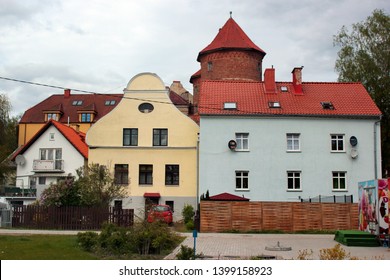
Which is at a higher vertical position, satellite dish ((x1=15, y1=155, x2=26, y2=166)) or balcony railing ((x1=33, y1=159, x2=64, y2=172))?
satellite dish ((x1=15, y1=155, x2=26, y2=166))

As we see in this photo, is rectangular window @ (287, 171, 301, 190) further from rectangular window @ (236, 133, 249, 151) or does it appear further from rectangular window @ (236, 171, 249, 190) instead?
rectangular window @ (236, 133, 249, 151)

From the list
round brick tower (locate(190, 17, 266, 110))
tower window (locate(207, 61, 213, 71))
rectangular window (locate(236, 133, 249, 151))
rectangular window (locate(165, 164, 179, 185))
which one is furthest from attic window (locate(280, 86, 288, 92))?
tower window (locate(207, 61, 213, 71))

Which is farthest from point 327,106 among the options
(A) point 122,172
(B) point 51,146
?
(B) point 51,146

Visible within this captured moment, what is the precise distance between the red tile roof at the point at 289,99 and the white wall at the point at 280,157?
61 cm

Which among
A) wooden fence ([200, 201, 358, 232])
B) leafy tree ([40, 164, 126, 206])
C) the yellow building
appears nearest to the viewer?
wooden fence ([200, 201, 358, 232])

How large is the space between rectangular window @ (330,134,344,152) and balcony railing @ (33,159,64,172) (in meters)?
22.6

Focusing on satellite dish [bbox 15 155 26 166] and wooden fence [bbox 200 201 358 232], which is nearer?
wooden fence [bbox 200 201 358 232]

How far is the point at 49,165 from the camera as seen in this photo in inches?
1725

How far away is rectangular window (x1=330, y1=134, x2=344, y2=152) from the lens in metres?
36.3

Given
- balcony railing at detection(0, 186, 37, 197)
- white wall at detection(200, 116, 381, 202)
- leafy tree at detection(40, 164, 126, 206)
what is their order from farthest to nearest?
balcony railing at detection(0, 186, 37, 197)
white wall at detection(200, 116, 381, 202)
leafy tree at detection(40, 164, 126, 206)

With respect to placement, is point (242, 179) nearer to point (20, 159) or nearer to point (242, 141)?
point (242, 141)

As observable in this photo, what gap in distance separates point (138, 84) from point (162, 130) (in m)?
4.10

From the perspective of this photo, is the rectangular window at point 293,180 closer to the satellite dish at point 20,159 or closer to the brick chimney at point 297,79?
the brick chimney at point 297,79
